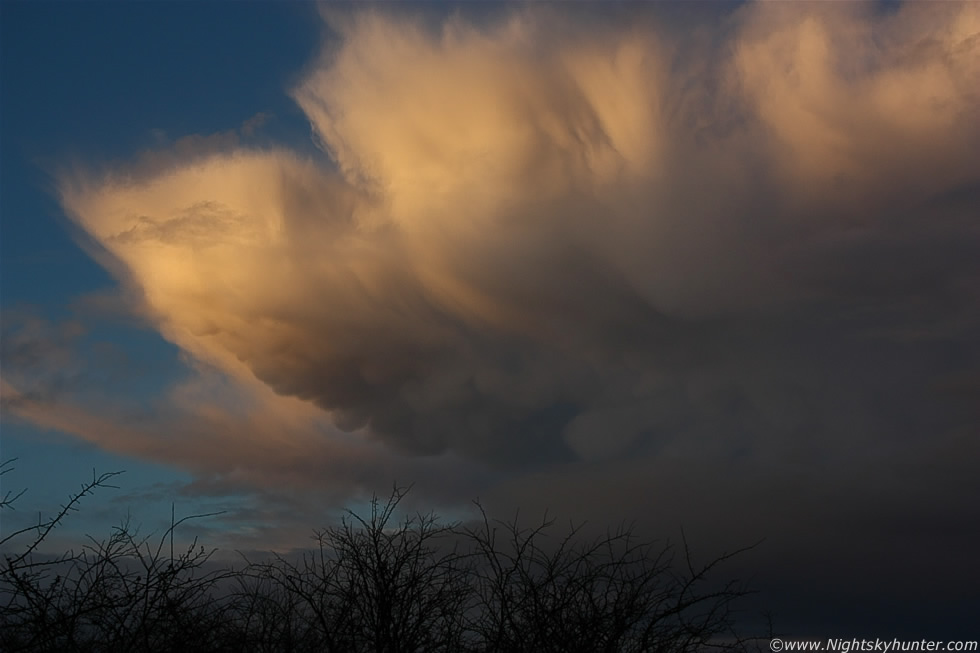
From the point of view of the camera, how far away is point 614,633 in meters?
14.1

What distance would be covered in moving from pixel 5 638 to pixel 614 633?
29.4ft

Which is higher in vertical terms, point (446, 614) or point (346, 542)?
point (346, 542)

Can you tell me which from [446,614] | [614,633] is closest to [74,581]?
[446,614]

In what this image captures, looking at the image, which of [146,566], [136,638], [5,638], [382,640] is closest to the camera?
[5,638]

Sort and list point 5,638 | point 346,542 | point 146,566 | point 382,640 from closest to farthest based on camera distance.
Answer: point 5,638 → point 146,566 → point 382,640 → point 346,542

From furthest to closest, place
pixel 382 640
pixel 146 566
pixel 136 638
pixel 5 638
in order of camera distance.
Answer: pixel 382 640
pixel 146 566
pixel 136 638
pixel 5 638

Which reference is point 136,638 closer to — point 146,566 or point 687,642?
point 146,566

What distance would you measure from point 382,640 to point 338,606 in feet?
4.12

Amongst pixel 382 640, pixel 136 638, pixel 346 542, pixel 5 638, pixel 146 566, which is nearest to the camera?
pixel 5 638

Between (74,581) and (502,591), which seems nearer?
(74,581)

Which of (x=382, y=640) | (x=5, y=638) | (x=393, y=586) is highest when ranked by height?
(x=393, y=586)

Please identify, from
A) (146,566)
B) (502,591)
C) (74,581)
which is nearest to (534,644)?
(502,591)

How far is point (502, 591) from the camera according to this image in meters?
15.0

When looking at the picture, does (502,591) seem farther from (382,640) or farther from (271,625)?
(271,625)
